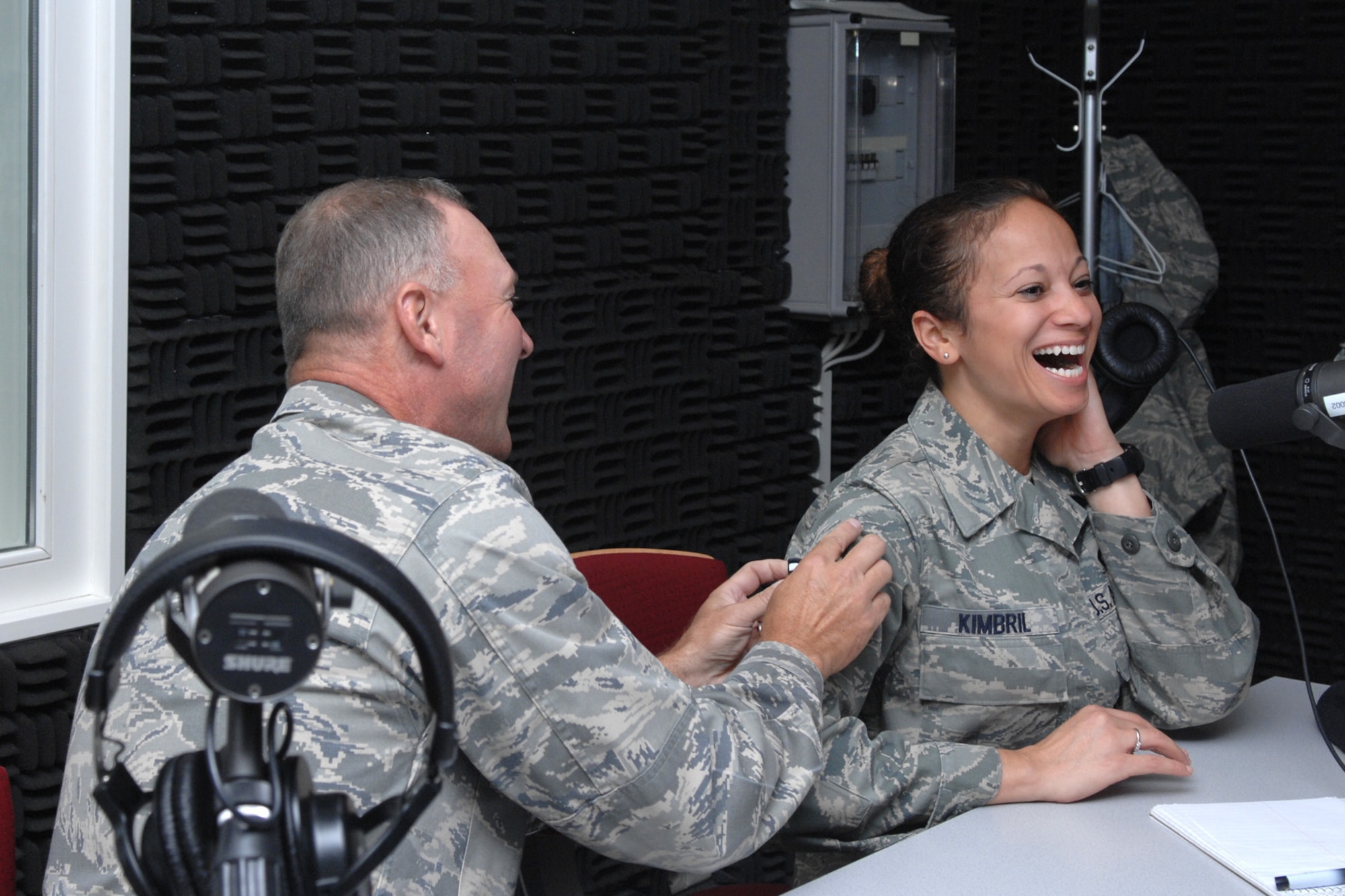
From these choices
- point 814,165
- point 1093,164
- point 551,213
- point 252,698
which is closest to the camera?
point 252,698

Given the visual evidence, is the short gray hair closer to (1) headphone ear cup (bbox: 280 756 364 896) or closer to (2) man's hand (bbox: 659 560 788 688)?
(2) man's hand (bbox: 659 560 788 688)

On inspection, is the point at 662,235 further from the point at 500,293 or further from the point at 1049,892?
the point at 1049,892

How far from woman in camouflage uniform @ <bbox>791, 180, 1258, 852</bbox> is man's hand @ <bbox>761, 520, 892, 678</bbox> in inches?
7.0

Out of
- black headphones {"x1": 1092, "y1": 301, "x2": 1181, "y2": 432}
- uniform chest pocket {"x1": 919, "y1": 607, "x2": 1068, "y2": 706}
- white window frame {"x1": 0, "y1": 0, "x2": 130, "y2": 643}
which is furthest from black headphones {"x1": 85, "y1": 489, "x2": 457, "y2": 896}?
black headphones {"x1": 1092, "y1": 301, "x2": 1181, "y2": 432}

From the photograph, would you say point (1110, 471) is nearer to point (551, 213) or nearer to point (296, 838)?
point (551, 213)

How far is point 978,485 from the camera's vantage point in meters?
2.07

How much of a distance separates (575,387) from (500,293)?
1682 mm

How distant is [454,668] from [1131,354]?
5.45 feet

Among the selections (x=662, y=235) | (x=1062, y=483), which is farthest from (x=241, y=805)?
(x=662, y=235)

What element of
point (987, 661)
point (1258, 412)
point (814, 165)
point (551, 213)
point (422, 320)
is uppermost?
point (814, 165)

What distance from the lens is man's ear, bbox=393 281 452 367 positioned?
1460mm

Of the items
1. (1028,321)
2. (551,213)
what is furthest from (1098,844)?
(551,213)

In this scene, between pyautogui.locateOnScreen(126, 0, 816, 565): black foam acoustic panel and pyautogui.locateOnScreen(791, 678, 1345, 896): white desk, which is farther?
pyautogui.locateOnScreen(126, 0, 816, 565): black foam acoustic panel

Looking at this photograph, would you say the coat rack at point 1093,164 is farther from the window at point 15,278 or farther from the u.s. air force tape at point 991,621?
the window at point 15,278
